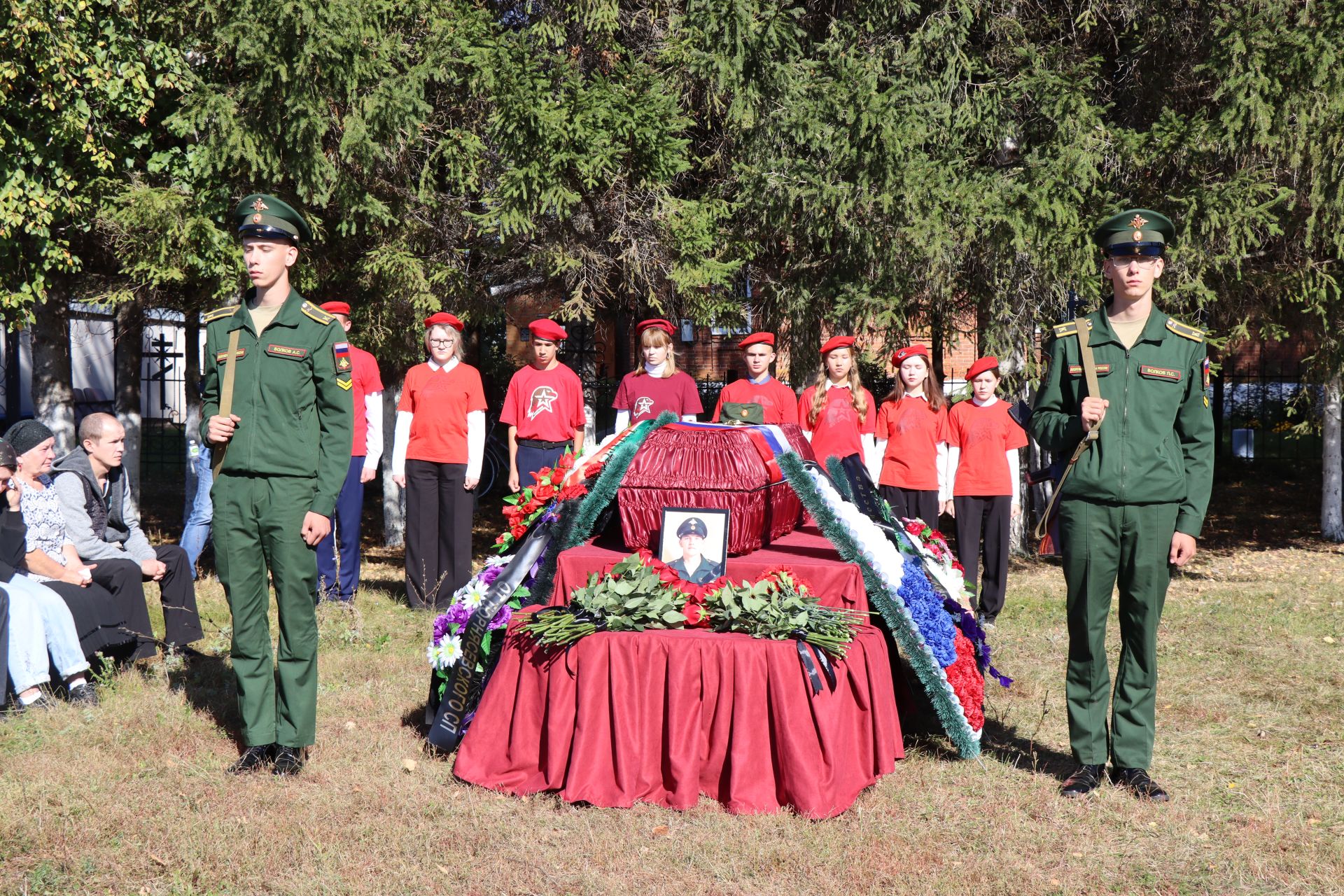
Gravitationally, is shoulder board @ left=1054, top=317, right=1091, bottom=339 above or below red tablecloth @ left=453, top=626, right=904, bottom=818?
above

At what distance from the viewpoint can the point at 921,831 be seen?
4285 mm

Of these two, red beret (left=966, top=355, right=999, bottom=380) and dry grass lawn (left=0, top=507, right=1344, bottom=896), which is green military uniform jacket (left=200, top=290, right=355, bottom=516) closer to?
dry grass lawn (left=0, top=507, right=1344, bottom=896)

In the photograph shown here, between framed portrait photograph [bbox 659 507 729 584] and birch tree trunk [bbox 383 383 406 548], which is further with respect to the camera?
birch tree trunk [bbox 383 383 406 548]

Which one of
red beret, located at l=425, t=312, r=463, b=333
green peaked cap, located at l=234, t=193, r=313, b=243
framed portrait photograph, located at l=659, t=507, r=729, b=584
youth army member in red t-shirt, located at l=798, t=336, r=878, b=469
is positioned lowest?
framed portrait photograph, located at l=659, t=507, r=729, b=584

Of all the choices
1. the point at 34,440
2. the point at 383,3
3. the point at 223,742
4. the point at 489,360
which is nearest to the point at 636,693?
the point at 223,742

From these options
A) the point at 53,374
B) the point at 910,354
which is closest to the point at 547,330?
the point at 910,354

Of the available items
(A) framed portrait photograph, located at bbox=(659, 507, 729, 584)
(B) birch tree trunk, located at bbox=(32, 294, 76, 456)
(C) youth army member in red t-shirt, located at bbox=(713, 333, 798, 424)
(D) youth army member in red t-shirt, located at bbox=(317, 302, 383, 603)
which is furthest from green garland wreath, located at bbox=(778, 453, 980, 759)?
(B) birch tree trunk, located at bbox=(32, 294, 76, 456)

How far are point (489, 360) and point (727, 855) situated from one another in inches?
561

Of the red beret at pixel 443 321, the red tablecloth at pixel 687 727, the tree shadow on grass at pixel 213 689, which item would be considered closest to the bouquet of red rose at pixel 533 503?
the red tablecloth at pixel 687 727

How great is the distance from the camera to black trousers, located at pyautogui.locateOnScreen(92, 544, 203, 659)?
6.48 metres

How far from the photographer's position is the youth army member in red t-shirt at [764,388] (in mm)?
7863

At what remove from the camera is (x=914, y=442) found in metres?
8.17

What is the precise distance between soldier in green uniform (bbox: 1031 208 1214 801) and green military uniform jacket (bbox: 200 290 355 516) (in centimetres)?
286

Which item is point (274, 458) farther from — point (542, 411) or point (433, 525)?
point (542, 411)
